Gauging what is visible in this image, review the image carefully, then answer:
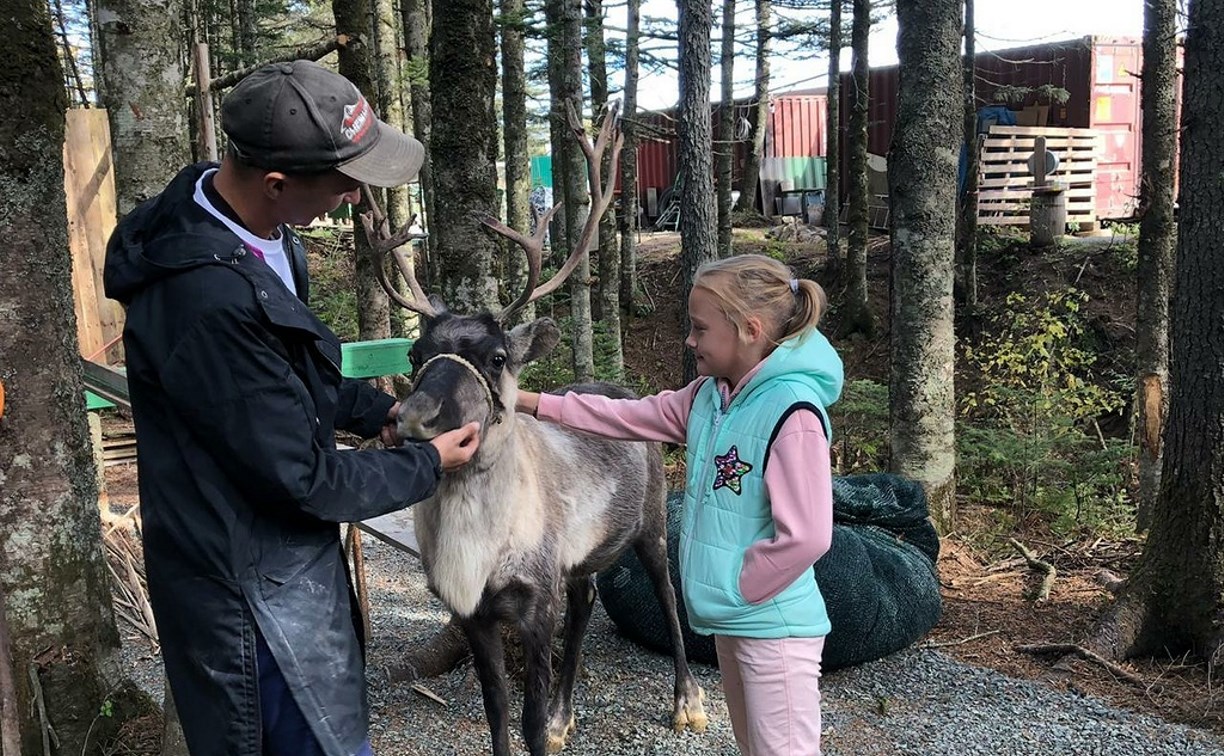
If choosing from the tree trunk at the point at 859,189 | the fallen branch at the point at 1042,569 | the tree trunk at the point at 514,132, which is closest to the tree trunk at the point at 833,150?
the tree trunk at the point at 859,189

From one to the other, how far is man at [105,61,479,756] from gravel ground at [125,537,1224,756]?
2157 mm

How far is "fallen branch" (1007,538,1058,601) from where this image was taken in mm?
5301

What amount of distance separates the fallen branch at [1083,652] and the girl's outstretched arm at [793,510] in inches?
102

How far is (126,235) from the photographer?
6.59 feet

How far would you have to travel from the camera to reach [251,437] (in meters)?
1.82

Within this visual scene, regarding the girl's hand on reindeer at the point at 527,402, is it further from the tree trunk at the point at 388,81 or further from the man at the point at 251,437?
the tree trunk at the point at 388,81

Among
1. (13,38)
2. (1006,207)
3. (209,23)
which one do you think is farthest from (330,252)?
(13,38)

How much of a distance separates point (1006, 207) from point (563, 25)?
9.44 meters

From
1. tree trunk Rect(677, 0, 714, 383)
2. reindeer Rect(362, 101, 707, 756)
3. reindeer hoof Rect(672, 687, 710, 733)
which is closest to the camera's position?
reindeer Rect(362, 101, 707, 756)

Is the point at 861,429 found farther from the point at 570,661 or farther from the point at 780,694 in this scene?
the point at 780,694

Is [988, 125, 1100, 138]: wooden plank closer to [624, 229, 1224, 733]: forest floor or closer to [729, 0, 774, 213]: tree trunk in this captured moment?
[729, 0, 774, 213]: tree trunk

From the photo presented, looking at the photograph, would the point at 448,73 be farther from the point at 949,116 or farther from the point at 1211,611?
the point at 1211,611

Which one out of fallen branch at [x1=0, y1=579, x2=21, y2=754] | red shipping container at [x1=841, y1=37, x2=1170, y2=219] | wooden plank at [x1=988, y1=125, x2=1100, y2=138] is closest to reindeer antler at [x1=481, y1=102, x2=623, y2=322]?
fallen branch at [x1=0, y1=579, x2=21, y2=754]

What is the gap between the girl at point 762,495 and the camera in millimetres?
2482
